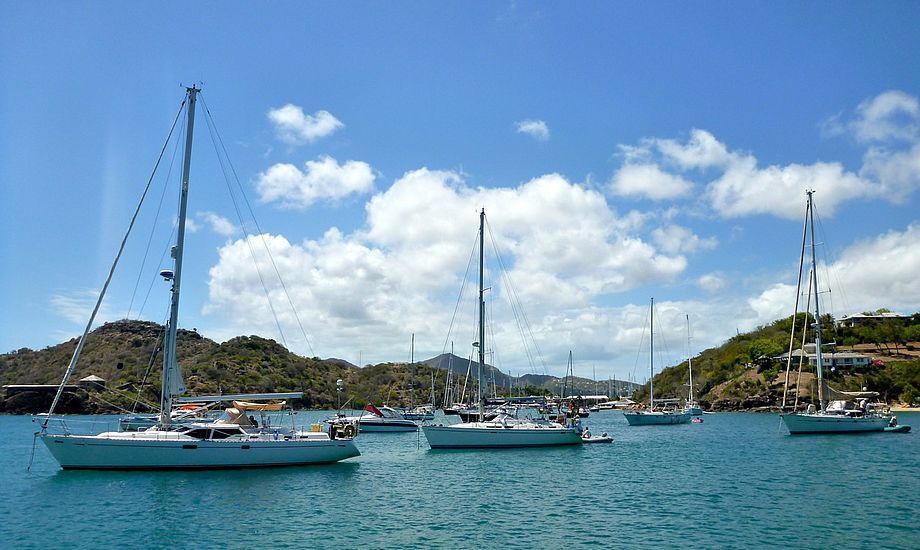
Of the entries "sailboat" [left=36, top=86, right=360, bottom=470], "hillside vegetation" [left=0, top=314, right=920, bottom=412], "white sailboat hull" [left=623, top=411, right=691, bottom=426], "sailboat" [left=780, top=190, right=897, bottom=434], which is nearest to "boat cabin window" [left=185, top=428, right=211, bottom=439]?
"sailboat" [left=36, top=86, right=360, bottom=470]

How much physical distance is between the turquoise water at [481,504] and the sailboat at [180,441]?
76 cm

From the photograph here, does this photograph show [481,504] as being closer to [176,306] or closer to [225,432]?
[225,432]

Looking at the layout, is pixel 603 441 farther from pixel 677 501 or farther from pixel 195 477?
pixel 195 477

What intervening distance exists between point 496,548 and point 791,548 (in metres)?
9.69

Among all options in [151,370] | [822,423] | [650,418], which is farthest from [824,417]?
[151,370]

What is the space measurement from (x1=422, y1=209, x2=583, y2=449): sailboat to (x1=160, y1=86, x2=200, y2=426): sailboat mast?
20645 millimetres

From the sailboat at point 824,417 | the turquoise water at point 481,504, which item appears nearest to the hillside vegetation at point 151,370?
the sailboat at point 824,417

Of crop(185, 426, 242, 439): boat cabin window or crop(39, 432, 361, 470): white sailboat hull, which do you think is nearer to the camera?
crop(39, 432, 361, 470): white sailboat hull

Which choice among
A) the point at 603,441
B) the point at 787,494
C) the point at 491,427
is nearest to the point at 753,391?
the point at 603,441

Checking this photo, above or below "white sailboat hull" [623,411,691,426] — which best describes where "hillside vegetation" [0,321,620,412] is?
above

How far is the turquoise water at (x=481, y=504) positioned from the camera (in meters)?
22.7

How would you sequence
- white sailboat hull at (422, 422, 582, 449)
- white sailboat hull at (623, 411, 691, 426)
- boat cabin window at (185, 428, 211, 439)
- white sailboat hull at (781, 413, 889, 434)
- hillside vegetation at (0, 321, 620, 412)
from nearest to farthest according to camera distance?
boat cabin window at (185, 428, 211, 439)
white sailboat hull at (422, 422, 582, 449)
white sailboat hull at (781, 413, 889, 434)
white sailboat hull at (623, 411, 691, 426)
hillside vegetation at (0, 321, 620, 412)

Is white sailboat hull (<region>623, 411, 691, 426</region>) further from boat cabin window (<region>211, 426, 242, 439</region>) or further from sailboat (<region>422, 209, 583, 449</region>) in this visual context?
boat cabin window (<region>211, 426, 242, 439</region>)

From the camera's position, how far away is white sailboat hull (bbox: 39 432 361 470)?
116 feet
